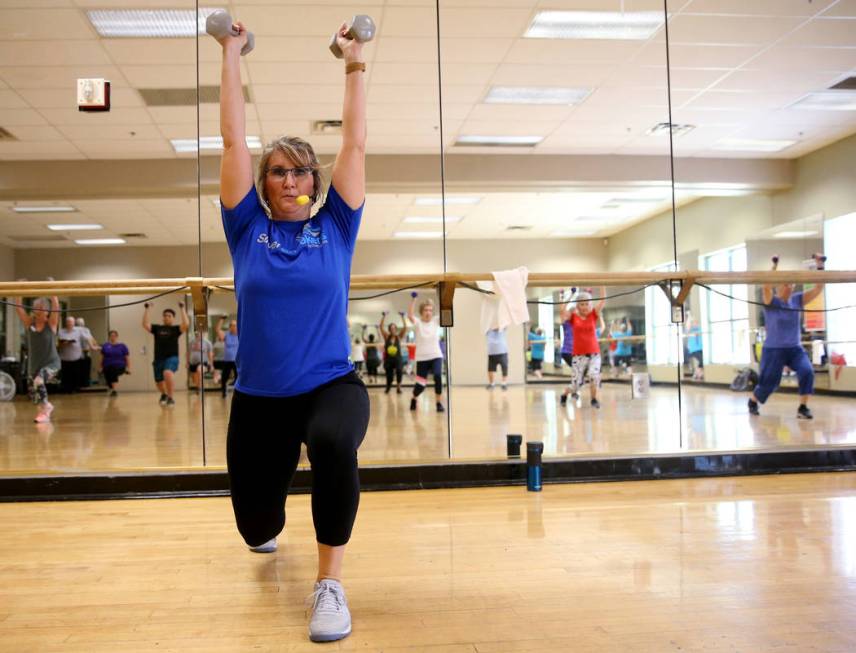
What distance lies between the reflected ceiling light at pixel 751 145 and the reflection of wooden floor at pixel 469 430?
133 inches

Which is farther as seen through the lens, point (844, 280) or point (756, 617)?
point (844, 280)

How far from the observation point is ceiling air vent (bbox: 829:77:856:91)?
750cm

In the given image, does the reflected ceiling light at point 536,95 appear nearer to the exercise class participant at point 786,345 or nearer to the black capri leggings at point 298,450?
the exercise class participant at point 786,345

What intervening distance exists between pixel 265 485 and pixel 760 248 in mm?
10398

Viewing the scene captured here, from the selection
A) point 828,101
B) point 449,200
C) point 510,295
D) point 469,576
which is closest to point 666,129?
point 828,101

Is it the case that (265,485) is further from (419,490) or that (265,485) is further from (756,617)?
(419,490)

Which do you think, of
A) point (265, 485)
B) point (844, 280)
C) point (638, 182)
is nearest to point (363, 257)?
point (638, 182)

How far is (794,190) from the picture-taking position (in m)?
10.5

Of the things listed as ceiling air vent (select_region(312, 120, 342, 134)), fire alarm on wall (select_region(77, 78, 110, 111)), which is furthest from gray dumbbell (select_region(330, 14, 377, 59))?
ceiling air vent (select_region(312, 120, 342, 134))

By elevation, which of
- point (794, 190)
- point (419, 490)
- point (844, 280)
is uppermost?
point (794, 190)

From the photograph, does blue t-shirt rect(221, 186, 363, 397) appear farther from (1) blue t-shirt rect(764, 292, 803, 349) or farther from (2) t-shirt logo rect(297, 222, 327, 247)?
(1) blue t-shirt rect(764, 292, 803, 349)

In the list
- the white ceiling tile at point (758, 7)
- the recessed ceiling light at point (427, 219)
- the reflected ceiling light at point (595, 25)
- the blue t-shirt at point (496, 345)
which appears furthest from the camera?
the recessed ceiling light at point (427, 219)

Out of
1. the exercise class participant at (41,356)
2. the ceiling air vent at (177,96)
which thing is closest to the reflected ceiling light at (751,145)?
the ceiling air vent at (177,96)

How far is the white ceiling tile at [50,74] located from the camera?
6230 millimetres
